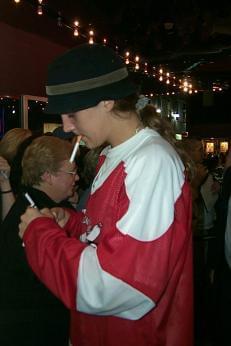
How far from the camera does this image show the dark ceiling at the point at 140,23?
477cm

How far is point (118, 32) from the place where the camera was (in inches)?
248

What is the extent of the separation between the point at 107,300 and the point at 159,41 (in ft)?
20.1

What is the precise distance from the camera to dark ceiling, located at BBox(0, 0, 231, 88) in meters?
4.77

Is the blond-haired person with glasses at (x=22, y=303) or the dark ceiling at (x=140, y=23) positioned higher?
the dark ceiling at (x=140, y=23)

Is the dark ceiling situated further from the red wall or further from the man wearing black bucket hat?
the man wearing black bucket hat

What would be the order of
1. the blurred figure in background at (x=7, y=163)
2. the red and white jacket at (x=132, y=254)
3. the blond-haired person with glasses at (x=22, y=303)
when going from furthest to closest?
the blurred figure in background at (x=7, y=163), the blond-haired person with glasses at (x=22, y=303), the red and white jacket at (x=132, y=254)

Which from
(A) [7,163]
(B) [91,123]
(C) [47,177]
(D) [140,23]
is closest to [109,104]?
(B) [91,123]

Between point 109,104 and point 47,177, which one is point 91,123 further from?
point 47,177

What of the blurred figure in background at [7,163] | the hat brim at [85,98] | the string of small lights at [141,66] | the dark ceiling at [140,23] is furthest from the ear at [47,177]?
the dark ceiling at [140,23]

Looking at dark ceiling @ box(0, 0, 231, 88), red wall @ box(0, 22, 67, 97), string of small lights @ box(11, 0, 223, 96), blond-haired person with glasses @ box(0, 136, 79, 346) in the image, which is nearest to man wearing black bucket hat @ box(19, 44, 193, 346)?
blond-haired person with glasses @ box(0, 136, 79, 346)

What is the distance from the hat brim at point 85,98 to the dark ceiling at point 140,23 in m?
3.27

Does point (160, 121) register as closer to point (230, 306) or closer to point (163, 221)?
point (163, 221)

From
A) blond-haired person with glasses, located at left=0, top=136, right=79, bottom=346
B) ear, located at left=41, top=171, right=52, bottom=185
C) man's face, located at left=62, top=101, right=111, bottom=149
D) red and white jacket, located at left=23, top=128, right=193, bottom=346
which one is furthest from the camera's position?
ear, located at left=41, top=171, right=52, bottom=185

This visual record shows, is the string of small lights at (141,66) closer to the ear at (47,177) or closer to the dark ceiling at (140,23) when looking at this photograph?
the dark ceiling at (140,23)
